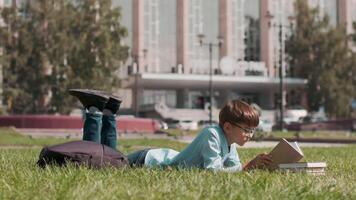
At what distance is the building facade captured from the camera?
73500mm

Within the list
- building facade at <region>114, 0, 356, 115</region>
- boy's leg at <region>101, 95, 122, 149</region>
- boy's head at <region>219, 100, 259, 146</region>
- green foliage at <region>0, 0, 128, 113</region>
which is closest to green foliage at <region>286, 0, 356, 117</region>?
building facade at <region>114, 0, 356, 115</region>

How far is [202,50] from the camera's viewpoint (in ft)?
248

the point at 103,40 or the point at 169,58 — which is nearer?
the point at 103,40

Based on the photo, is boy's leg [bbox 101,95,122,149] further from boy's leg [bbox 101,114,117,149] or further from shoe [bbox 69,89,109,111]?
shoe [bbox 69,89,109,111]

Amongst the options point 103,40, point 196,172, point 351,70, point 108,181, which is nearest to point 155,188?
point 108,181

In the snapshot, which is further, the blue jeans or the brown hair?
the blue jeans

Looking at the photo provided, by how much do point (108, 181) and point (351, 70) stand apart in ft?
220

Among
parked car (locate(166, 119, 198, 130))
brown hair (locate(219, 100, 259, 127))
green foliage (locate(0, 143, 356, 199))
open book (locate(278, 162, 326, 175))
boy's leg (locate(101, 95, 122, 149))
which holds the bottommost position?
parked car (locate(166, 119, 198, 130))

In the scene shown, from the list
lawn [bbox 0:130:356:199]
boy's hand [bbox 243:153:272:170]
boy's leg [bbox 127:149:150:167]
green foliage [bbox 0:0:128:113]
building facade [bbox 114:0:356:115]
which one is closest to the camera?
lawn [bbox 0:130:356:199]

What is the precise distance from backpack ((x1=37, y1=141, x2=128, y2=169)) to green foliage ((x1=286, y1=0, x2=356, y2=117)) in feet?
207

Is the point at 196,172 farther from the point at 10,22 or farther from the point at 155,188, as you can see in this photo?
the point at 10,22

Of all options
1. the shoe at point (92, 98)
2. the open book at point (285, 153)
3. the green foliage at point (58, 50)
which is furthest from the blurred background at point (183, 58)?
the open book at point (285, 153)

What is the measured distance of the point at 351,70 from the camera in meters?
69.6

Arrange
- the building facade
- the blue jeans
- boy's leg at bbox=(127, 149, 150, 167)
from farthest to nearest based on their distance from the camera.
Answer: the building facade < the blue jeans < boy's leg at bbox=(127, 149, 150, 167)
